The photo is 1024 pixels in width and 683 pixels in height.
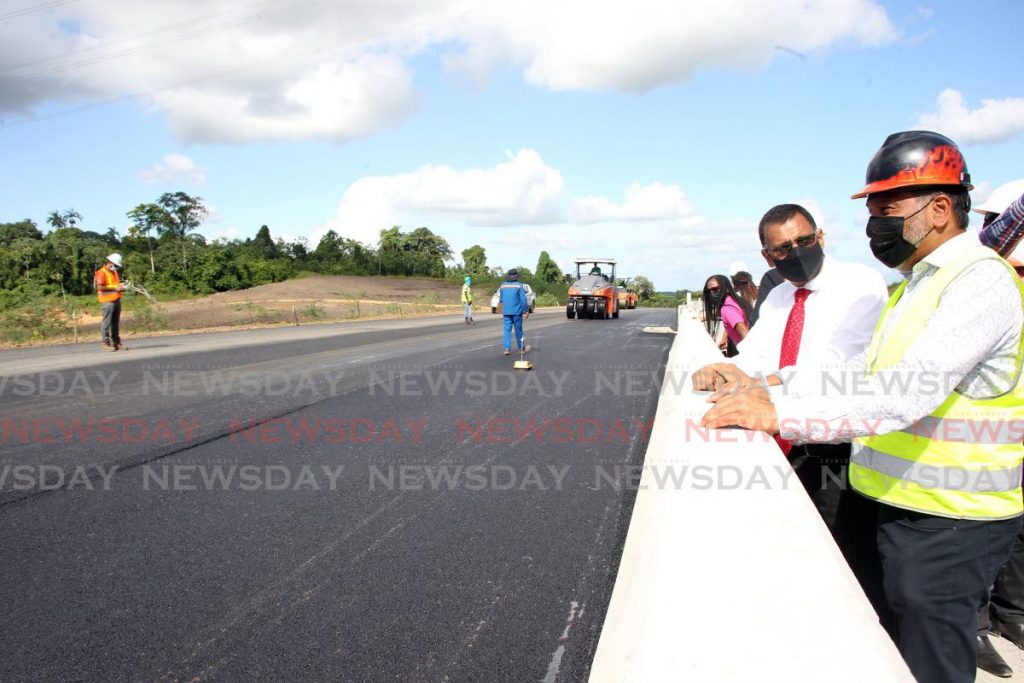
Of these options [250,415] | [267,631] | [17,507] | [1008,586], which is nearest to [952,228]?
[1008,586]

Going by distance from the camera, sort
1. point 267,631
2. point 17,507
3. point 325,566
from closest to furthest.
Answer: point 267,631, point 325,566, point 17,507

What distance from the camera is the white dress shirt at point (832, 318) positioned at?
3.24m

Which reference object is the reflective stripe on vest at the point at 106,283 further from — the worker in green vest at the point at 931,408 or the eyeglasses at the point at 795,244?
the worker in green vest at the point at 931,408

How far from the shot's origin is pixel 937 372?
1.69 m

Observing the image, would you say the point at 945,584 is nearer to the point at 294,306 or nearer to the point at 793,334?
the point at 793,334

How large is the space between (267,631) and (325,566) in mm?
737

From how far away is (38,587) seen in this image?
3.57 metres

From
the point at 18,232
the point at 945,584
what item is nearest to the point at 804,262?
the point at 945,584

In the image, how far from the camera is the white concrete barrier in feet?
4.27

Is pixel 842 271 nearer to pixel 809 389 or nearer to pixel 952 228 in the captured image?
pixel 952 228

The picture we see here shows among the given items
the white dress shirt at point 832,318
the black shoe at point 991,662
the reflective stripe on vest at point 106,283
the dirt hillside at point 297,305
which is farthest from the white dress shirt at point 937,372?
the dirt hillside at point 297,305

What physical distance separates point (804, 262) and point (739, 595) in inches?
92.9

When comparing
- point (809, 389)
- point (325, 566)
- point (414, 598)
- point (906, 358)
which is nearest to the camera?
point (906, 358)

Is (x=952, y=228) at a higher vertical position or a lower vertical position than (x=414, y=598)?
higher
